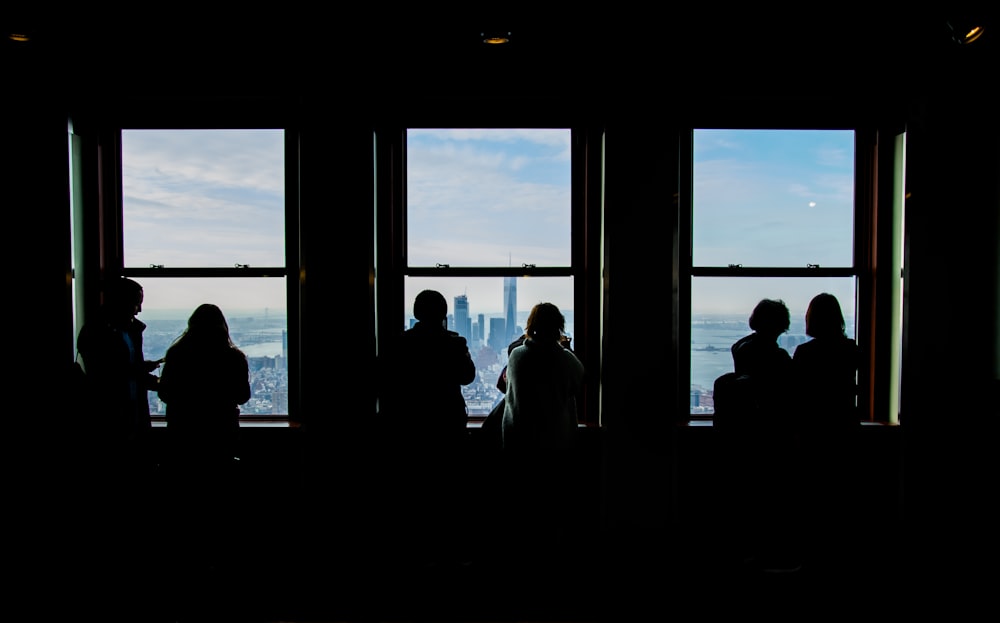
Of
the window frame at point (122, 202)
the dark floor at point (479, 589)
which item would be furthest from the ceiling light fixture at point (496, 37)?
the dark floor at point (479, 589)

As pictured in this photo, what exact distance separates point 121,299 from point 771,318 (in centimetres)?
321

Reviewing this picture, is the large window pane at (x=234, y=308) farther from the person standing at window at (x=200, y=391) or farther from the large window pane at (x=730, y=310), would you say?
the large window pane at (x=730, y=310)

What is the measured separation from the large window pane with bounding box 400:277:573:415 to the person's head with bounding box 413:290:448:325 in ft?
1.56

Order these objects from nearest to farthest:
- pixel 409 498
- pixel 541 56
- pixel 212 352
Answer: pixel 212 352 → pixel 409 498 → pixel 541 56

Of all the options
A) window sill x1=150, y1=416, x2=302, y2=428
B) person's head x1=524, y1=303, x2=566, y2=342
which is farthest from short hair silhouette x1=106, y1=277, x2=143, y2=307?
person's head x1=524, y1=303, x2=566, y2=342

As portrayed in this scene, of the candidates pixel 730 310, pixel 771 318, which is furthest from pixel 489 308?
pixel 771 318

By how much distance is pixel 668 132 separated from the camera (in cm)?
310

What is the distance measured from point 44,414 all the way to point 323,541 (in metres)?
1.67

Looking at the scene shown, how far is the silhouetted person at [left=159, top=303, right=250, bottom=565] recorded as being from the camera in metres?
2.67

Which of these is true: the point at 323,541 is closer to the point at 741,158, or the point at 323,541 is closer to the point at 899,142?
the point at 741,158

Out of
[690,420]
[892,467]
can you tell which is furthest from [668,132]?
[892,467]

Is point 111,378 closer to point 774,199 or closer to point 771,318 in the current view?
point 771,318

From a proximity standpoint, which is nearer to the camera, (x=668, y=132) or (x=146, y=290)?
(x=668, y=132)

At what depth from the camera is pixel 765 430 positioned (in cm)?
280
